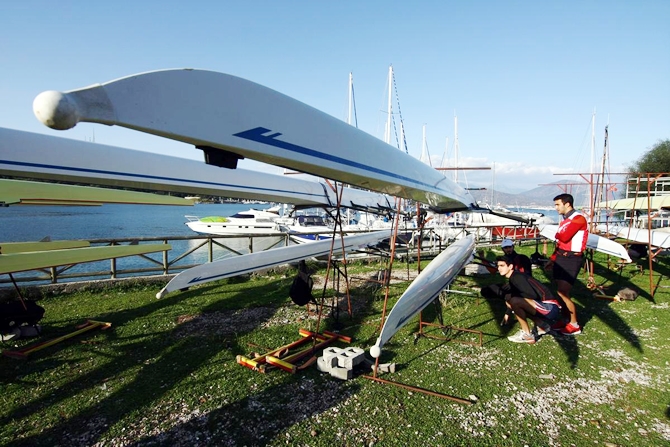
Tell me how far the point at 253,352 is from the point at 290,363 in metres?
0.65

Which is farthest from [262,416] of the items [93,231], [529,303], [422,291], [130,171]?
[93,231]

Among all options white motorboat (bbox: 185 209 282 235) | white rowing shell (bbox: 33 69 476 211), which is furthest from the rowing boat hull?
white motorboat (bbox: 185 209 282 235)

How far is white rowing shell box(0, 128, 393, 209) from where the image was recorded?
3930 millimetres

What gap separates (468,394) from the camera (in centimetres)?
407

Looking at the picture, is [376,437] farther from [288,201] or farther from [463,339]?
[288,201]

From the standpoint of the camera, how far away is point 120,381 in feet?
14.4

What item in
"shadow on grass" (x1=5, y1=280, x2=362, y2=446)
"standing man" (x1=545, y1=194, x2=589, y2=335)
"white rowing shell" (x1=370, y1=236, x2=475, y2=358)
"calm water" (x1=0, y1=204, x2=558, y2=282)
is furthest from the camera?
"calm water" (x1=0, y1=204, x2=558, y2=282)

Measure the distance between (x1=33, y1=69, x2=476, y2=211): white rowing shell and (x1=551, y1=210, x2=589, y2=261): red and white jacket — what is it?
14.7ft

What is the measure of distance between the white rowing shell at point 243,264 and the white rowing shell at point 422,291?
92.2 inches

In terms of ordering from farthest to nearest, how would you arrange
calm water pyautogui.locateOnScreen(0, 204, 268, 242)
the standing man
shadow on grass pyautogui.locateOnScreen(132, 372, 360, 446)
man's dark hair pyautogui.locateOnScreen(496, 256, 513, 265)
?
calm water pyautogui.locateOnScreen(0, 204, 268, 242)
the standing man
man's dark hair pyautogui.locateOnScreen(496, 256, 513, 265)
shadow on grass pyautogui.locateOnScreen(132, 372, 360, 446)

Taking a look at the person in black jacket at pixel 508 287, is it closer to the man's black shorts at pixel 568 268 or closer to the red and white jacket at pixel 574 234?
the man's black shorts at pixel 568 268

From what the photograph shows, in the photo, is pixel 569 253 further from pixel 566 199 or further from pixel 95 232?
pixel 95 232

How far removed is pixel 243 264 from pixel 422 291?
2.96 m

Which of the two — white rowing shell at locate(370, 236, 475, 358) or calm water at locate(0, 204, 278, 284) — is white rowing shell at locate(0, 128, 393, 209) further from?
calm water at locate(0, 204, 278, 284)
